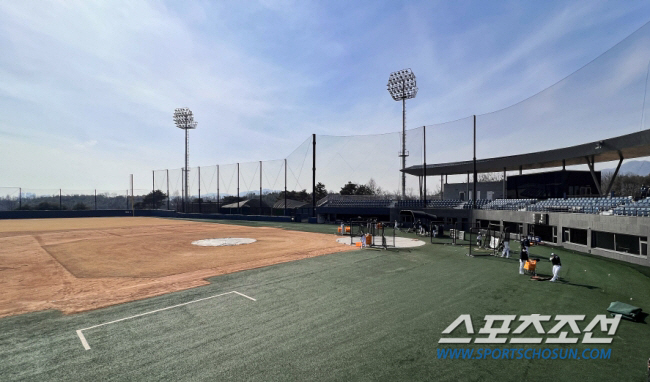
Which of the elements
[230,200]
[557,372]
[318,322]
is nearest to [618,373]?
[557,372]

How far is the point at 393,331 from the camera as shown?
960 cm

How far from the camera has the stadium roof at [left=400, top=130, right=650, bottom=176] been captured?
86.5 feet

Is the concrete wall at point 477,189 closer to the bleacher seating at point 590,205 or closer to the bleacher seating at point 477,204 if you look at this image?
the bleacher seating at point 477,204

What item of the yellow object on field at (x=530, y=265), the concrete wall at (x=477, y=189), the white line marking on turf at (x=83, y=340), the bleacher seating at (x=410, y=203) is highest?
the concrete wall at (x=477, y=189)

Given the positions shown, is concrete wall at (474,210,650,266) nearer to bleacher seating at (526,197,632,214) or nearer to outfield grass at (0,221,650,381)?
bleacher seating at (526,197,632,214)

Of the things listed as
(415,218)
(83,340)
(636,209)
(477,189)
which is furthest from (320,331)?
(477,189)

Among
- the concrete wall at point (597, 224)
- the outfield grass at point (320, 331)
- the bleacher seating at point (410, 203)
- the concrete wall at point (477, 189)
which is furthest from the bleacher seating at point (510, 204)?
the outfield grass at point (320, 331)

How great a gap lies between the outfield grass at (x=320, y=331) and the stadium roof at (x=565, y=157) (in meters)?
16.5

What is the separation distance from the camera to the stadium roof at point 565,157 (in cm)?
2637

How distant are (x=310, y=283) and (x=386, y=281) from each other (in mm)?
3977

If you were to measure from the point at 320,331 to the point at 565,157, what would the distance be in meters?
38.4

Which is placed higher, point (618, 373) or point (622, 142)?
point (622, 142)

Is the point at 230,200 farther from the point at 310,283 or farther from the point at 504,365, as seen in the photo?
the point at 504,365

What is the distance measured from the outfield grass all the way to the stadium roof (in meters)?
16.5
